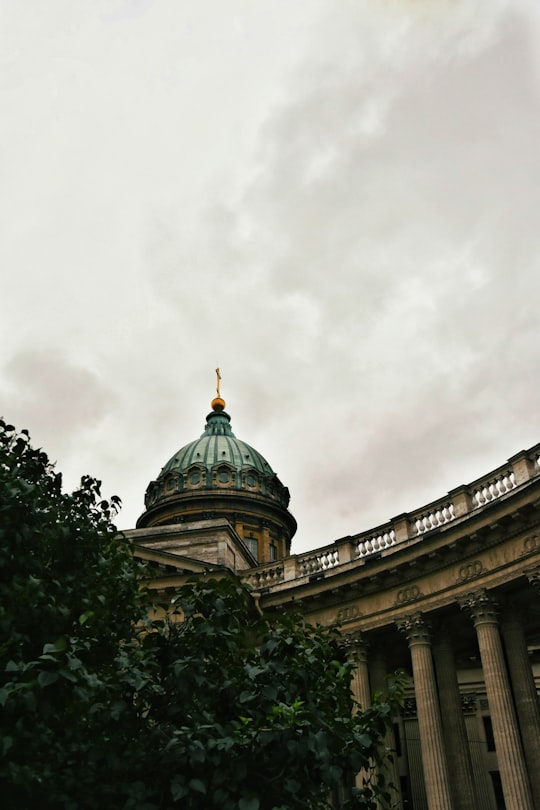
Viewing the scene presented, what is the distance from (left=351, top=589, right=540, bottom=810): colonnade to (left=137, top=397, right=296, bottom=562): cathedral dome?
97.1 ft

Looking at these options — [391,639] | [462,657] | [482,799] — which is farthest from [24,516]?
[482,799]

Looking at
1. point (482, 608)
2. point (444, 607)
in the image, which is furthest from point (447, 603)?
point (482, 608)

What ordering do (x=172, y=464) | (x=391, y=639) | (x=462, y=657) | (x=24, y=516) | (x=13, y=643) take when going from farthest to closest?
(x=172, y=464), (x=462, y=657), (x=391, y=639), (x=24, y=516), (x=13, y=643)

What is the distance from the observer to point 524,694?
2542 centimetres

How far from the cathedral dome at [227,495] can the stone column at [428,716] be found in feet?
97.6

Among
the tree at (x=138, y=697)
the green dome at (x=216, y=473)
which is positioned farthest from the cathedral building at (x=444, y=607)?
the green dome at (x=216, y=473)

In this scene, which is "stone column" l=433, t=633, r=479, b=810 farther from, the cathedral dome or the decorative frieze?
the cathedral dome

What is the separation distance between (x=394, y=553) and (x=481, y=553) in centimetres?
373

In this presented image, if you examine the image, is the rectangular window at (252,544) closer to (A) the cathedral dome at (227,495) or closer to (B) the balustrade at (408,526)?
(A) the cathedral dome at (227,495)

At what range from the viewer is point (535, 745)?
24.6 metres

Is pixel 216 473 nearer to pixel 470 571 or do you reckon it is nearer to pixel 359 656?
pixel 359 656

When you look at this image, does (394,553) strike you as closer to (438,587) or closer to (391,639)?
(438,587)

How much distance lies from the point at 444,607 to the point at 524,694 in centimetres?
400

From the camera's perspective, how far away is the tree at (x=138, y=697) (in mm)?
10539
